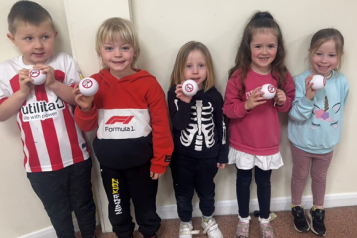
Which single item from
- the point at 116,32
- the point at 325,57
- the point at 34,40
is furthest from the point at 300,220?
the point at 34,40

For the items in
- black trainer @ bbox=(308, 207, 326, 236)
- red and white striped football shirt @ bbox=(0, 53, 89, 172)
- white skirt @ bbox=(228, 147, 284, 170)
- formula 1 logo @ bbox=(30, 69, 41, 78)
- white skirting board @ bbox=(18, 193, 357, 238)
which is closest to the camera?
formula 1 logo @ bbox=(30, 69, 41, 78)

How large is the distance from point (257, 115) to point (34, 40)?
3.75 ft

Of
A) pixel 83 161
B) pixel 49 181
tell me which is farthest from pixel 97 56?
pixel 49 181

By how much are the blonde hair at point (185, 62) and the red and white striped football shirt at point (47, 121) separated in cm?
51

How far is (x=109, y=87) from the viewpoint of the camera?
133cm

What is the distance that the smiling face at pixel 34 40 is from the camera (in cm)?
124

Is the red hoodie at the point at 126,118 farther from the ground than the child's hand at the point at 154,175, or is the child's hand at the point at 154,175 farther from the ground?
the red hoodie at the point at 126,118

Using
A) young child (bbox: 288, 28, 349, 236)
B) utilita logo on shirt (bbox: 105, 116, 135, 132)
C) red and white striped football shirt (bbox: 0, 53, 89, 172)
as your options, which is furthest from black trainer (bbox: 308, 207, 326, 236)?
red and white striped football shirt (bbox: 0, 53, 89, 172)

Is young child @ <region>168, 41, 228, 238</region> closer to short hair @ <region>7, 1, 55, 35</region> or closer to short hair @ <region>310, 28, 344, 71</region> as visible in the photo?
short hair @ <region>310, 28, 344, 71</region>

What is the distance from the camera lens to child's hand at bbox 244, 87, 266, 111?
1322mm

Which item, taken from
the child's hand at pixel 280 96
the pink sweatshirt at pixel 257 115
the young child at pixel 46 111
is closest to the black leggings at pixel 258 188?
the pink sweatshirt at pixel 257 115

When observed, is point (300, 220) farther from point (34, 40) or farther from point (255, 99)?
point (34, 40)

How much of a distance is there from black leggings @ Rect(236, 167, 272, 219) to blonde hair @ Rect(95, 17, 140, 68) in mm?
957

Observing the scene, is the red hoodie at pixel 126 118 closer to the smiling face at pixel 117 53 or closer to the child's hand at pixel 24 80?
the smiling face at pixel 117 53
